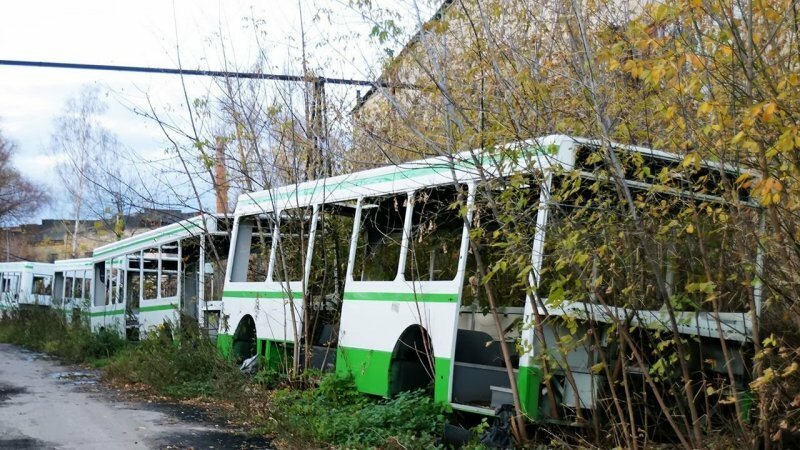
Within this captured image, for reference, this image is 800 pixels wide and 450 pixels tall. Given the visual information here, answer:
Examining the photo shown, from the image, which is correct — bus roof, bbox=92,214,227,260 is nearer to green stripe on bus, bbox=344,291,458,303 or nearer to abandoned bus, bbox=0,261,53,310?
green stripe on bus, bbox=344,291,458,303

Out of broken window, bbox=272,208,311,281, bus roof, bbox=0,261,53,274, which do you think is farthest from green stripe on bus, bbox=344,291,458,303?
bus roof, bbox=0,261,53,274

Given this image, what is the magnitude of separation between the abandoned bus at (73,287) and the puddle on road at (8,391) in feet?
32.6

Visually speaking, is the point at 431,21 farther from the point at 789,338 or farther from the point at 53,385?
the point at 53,385

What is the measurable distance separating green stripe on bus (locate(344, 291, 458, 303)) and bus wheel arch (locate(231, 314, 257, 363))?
Result: 3.43 metres

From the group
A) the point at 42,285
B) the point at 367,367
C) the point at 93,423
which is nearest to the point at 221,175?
the point at 93,423

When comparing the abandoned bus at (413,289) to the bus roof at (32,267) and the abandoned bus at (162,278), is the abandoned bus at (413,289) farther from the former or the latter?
the bus roof at (32,267)

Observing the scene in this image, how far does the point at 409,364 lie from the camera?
10.7 metres

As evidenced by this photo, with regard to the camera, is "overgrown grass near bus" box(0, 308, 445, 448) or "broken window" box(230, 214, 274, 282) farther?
"broken window" box(230, 214, 274, 282)

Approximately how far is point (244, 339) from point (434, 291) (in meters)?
5.72

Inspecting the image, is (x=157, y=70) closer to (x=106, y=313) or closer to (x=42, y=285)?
(x=106, y=313)

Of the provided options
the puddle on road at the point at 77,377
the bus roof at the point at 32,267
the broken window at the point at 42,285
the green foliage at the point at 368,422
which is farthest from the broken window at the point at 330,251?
the bus roof at the point at 32,267

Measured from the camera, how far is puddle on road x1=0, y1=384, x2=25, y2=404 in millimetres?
→ 14078

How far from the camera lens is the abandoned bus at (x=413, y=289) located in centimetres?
812

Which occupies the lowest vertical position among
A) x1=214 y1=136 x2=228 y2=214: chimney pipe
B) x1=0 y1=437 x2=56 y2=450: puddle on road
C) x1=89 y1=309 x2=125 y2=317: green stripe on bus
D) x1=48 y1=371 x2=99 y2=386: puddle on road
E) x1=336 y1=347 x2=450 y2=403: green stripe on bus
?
x1=0 y1=437 x2=56 y2=450: puddle on road
